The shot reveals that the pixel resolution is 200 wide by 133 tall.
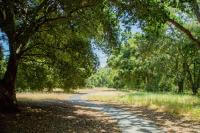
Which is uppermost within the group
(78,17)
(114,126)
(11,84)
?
(78,17)

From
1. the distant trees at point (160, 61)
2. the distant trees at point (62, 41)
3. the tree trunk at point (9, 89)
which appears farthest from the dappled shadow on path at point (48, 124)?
the distant trees at point (160, 61)

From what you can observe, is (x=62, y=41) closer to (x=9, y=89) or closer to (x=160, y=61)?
(x=9, y=89)

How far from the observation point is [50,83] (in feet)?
80.5

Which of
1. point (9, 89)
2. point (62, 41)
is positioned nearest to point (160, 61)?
point (62, 41)

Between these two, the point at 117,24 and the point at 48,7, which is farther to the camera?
the point at 117,24

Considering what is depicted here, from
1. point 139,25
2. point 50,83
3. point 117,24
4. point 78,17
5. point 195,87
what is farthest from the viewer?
point 195,87

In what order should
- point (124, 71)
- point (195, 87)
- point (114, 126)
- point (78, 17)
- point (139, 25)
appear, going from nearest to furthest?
point (139, 25), point (114, 126), point (78, 17), point (195, 87), point (124, 71)

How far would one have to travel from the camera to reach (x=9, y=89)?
1861 centimetres

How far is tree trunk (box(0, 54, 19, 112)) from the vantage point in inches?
716

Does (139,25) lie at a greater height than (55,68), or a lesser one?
greater

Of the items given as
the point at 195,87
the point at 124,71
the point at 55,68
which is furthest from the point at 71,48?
the point at 124,71

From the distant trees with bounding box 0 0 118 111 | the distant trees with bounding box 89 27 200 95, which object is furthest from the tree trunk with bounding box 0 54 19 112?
the distant trees with bounding box 89 27 200 95

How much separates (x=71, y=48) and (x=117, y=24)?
2.83 m

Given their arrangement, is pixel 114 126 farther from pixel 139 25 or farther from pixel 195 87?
pixel 195 87
